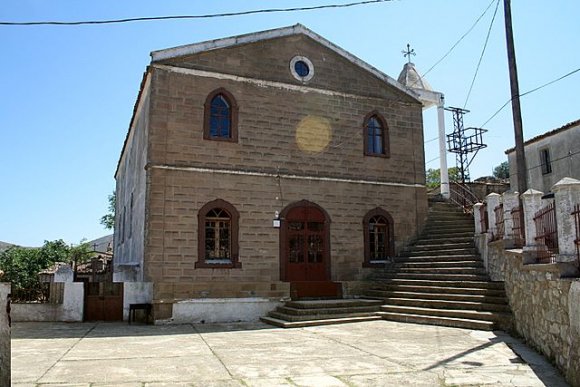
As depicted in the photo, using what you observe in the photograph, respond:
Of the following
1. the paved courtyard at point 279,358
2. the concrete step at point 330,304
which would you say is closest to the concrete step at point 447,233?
the concrete step at point 330,304

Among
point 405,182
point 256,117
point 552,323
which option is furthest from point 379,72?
point 552,323

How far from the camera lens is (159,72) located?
14602mm

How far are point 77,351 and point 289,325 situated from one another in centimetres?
519

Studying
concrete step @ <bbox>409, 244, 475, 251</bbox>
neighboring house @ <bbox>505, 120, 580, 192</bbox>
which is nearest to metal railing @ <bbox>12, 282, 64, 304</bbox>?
concrete step @ <bbox>409, 244, 475, 251</bbox>

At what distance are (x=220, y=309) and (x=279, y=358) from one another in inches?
241

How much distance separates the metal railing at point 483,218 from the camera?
46.0 ft

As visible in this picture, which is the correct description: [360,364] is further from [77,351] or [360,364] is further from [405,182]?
[405,182]

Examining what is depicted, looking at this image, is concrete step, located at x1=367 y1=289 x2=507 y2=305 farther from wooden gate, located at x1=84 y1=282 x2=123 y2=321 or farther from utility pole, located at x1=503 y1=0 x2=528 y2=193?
wooden gate, located at x1=84 y1=282 x2=123 y2=321

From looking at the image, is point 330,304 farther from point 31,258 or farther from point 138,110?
point 31,258

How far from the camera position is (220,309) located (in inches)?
Result: 558

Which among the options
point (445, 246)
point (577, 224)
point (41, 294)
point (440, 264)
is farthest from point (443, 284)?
point (41, 294)

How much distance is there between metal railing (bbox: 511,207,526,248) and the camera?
11.2 m

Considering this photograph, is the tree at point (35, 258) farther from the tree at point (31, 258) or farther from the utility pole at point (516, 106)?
the utility pole at point (516, 106)

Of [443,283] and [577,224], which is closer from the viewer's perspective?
[577,224]
